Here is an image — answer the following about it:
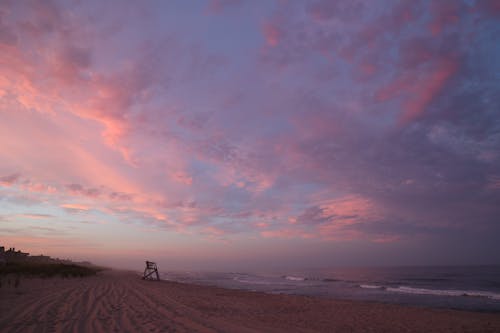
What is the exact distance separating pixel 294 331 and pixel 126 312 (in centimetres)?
620

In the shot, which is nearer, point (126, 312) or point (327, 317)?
point (126, 312)

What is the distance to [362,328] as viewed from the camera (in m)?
11.1

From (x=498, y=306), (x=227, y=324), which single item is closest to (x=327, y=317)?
(x=227, y=324)

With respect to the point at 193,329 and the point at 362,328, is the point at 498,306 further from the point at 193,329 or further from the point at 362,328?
the point at 193,329

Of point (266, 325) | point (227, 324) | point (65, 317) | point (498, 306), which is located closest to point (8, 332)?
point (65, 317)


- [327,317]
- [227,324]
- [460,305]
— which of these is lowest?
[460,305]

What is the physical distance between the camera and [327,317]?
13.2 m

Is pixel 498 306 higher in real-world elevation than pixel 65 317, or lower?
lower

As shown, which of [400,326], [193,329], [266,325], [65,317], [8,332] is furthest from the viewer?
[400,326]

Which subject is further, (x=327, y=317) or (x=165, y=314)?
(x=327, y=317)

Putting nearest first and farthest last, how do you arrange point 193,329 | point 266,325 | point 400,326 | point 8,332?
point 8,332, point 193,329, point 266,325, point 400,326

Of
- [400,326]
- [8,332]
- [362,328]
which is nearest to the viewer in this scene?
[8,332]

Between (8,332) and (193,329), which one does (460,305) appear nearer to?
(193,329)

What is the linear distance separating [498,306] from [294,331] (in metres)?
21.4
